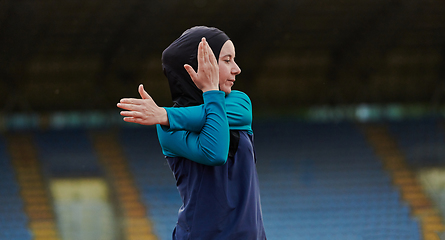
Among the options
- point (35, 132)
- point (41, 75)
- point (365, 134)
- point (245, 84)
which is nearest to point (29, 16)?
point (41, 75)

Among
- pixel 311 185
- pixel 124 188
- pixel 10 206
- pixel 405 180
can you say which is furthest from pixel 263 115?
pixel 10 206

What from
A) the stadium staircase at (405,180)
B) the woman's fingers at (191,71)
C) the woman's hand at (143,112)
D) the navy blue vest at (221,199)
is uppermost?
the woman's fingers at (191,71)

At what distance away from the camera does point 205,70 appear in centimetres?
134

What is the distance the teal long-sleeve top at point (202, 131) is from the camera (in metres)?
1.30

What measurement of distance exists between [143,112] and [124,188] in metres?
9.40

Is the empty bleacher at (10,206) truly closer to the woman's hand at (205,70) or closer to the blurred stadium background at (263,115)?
the blurred stadium background at (263,115)

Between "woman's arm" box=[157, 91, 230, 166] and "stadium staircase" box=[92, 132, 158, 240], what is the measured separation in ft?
26.0

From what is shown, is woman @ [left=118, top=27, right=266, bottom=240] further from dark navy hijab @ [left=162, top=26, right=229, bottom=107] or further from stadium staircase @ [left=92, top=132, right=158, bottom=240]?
stadium staircase @ [left=92, top=132, right=158, bottom=240]

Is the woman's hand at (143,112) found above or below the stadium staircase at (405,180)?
above

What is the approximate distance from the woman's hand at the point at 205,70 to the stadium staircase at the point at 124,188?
7.99 m

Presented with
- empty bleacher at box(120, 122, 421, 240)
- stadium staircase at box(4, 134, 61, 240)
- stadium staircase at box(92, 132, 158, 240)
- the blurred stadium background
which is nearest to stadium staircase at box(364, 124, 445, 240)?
the blurred stadium background

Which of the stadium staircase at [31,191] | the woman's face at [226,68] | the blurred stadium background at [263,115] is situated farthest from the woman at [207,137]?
the stadium staircase at [31,191]

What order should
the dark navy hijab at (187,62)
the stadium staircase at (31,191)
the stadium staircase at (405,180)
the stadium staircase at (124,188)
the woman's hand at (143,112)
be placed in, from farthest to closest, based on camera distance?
the stadium staircase at (405,180) → the stadium staircase at (124,188) → the stadium staircase at (31,191) → the dark navy hijab at (187,62) → the woman's hand at (143,112)

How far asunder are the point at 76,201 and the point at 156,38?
12.6 ft
